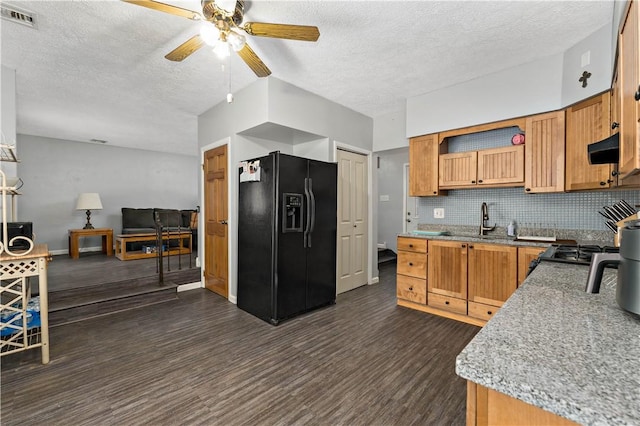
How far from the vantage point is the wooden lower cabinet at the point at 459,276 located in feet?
9.03

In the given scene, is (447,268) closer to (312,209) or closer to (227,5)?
(312,209)

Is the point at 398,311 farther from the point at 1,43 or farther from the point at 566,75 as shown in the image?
the point at 1,43

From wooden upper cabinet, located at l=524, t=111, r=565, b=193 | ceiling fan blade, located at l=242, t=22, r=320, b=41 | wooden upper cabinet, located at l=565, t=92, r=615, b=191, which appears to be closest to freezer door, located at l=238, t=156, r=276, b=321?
ceiling fan blade, located at l=242, t=22, r=320, b=41

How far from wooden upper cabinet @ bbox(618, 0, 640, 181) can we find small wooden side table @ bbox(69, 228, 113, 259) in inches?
305

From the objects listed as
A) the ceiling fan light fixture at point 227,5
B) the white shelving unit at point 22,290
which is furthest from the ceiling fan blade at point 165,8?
the white shelving unit at point 22,290

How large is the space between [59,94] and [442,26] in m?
4.62

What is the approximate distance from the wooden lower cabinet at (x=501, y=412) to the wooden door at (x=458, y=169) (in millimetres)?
3050

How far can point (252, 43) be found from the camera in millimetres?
2561

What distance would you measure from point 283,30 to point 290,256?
205cm

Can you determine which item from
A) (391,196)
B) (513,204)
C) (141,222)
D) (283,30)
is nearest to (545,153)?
(513,204)

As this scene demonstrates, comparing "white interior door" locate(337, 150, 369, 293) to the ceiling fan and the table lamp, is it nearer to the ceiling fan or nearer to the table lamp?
the ceiling fan

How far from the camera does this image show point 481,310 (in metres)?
2.90

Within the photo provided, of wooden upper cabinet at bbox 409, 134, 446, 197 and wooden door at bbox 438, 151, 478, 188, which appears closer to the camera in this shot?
wooden door at bbox 438, 151, 478, 188

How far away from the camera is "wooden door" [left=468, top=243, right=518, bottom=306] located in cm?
272
